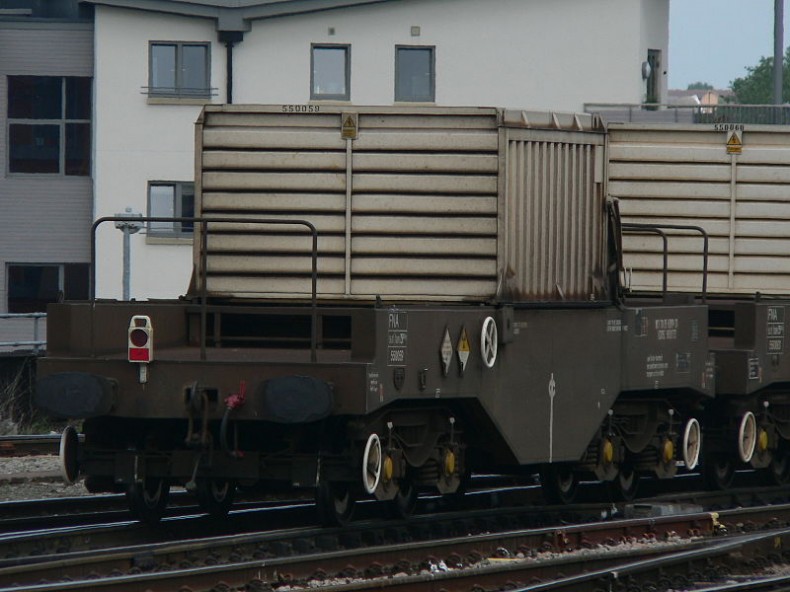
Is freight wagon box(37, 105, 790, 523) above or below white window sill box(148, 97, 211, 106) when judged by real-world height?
below

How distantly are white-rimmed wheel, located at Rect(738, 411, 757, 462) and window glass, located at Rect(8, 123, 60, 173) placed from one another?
882 inches

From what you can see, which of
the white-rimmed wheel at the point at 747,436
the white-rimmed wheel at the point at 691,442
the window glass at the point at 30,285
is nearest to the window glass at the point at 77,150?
the window glass at the point at 30,285

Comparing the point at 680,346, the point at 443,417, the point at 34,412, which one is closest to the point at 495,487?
Answer: the point at 680,346

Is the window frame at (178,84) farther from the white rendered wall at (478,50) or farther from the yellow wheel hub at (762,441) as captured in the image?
the yellow wheel hub at (762,441)

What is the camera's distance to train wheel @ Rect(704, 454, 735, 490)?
665 inches

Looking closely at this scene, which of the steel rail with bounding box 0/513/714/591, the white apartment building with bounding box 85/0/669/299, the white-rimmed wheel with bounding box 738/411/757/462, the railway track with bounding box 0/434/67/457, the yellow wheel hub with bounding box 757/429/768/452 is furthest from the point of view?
the white apartment building with bounding box 85/0/669/299

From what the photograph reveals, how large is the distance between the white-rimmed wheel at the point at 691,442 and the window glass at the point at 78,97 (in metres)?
22.5

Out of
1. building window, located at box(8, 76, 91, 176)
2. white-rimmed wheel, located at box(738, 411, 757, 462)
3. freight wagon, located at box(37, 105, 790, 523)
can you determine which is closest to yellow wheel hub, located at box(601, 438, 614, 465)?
freight wagon, located at box(37, 105, 790, 523)

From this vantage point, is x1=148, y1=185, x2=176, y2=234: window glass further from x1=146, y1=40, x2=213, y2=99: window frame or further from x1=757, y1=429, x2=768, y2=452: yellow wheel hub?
x1=757, y1=429, x2=768, y2=452: yellow wheel hub

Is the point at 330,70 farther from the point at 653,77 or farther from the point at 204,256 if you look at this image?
the point at 204,256

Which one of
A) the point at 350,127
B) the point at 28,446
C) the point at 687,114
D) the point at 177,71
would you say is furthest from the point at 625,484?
the point at 177,71

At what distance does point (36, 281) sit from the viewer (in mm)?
36188

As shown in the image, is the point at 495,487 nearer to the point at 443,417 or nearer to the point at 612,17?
the point at 443,417

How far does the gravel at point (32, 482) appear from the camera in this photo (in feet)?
53.0
